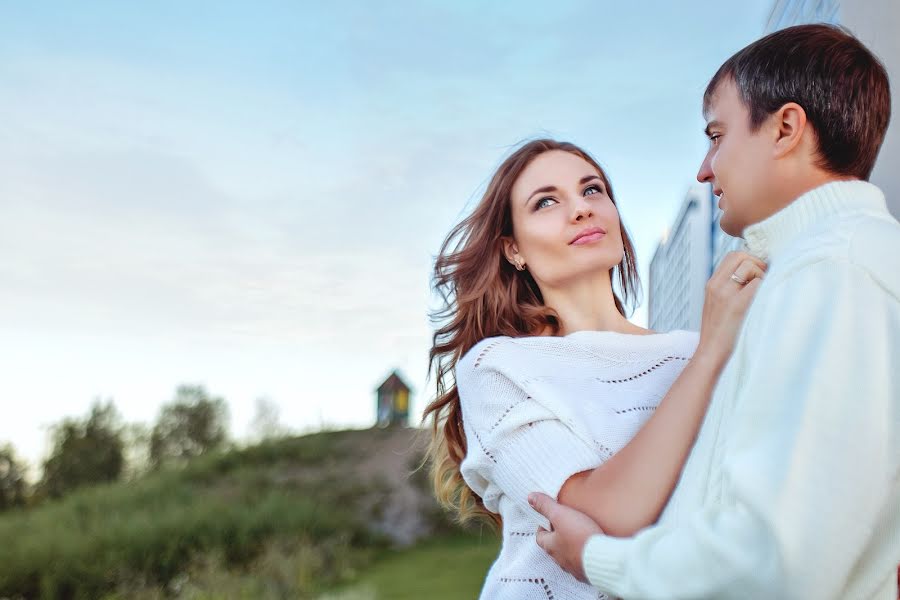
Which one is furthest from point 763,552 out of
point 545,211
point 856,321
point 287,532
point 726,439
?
point 287,532

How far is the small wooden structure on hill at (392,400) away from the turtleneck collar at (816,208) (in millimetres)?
14555

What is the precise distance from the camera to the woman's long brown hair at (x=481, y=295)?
2.35 meters

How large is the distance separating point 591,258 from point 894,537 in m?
1.20

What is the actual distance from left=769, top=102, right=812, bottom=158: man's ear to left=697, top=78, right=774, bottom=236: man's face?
0.05ft

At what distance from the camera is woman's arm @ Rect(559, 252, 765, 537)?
4.36ft

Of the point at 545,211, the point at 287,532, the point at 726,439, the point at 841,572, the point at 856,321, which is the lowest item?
the point at 287,532

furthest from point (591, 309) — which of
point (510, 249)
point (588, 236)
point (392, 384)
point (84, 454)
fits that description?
point (84, 454)

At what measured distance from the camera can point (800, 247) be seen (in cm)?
110

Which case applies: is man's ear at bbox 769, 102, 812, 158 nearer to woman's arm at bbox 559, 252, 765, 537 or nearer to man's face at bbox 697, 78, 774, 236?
man's face at bbox 697, 78, 774, 236

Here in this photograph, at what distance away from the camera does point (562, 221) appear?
7.25 feet

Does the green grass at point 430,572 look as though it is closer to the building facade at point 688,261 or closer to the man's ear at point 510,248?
the building facade at point 688,261

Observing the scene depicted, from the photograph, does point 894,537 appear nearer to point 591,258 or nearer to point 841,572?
point 841,572

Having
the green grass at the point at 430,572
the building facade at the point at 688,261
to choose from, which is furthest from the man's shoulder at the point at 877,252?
the green grass at the point at 430,572

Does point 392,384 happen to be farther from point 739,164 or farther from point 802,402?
point 802,402
